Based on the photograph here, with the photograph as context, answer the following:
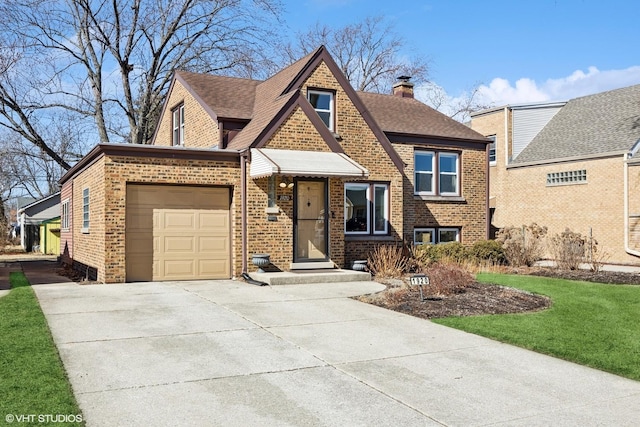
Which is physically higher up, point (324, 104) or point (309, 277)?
point (324, 104)

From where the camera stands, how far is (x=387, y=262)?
17.6 metres

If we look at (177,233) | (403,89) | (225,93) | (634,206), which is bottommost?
(177,233)

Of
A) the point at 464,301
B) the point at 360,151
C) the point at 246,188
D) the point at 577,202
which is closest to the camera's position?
the point at 464,301

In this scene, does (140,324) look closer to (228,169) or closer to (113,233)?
(113,233)

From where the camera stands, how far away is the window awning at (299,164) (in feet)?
49.0

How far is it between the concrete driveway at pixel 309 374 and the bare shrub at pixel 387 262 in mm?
6152

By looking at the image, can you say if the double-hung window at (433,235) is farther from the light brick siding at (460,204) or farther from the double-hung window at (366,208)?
the double-hung window at (366,208)

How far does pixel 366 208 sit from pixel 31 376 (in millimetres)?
14156

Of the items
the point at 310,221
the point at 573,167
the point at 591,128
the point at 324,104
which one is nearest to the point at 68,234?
the point at 310,221

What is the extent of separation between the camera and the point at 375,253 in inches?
728

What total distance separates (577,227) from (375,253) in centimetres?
1226

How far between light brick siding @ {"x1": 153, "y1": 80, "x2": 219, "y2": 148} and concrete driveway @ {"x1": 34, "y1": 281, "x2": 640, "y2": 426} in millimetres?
9471

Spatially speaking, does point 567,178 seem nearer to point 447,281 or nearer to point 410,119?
point 410,119

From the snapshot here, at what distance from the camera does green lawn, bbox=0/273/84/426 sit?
5.25 m
